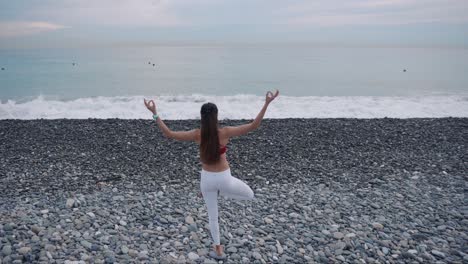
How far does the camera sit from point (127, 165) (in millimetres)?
9516

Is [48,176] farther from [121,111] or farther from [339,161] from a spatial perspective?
[121,111]

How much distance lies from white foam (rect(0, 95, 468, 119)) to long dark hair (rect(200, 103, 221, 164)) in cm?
1424

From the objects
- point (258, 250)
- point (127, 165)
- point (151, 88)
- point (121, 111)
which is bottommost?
point (258, 250)

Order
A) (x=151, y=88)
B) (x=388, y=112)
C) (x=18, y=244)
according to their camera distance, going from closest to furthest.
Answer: (x=18, y=244) < (x=388, y=112) < (x=151, y=88)

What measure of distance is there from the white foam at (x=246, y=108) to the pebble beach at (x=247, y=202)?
6.58m

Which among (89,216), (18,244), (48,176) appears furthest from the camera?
(48,176)

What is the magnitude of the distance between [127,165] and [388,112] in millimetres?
16045

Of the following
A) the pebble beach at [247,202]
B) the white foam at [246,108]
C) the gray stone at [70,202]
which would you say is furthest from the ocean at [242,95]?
the gray stone at [70,202]

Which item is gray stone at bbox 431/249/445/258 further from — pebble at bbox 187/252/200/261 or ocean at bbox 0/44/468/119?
ocean at bbox 0/44/468/119

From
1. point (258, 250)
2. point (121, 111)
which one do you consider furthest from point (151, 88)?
point (258, 250)

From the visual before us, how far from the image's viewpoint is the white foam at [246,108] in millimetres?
19234

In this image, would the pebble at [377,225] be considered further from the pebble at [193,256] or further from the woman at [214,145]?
the pebble at [193,256]

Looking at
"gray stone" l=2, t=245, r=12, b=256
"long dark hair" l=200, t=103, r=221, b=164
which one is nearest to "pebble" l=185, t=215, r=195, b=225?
"long dark hair" l=200, t=103, r=221, b=164

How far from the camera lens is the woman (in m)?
4.23
